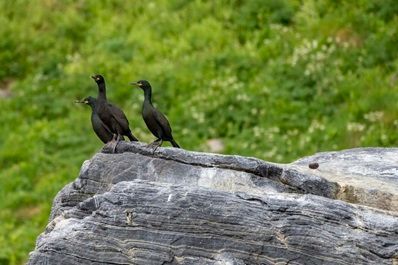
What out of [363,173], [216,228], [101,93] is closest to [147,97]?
[101,93]

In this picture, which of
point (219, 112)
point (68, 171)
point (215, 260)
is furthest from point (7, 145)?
point (215, 260)

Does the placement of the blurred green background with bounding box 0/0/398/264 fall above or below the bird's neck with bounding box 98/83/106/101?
above

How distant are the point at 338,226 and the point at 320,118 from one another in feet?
46.2

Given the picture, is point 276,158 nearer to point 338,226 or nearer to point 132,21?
point 132,21

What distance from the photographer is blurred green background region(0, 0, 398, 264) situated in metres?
25.3

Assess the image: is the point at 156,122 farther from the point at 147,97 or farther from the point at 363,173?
the point at 363,173

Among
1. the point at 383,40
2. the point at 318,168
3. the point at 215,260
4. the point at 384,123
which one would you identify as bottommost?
the point at 215,260

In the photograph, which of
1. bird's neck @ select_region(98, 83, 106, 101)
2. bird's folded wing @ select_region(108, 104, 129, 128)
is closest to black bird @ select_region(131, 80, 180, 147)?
bird's folded wing @ select_region(108, 104, 129, 128)

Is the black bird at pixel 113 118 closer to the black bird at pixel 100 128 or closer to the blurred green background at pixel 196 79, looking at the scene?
the black bird at pixel 100 128

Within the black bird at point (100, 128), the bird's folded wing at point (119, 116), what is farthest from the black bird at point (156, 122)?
the black bird at point (100, 128)

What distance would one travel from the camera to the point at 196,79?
92.4 ft

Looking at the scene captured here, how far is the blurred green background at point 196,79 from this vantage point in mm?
25328

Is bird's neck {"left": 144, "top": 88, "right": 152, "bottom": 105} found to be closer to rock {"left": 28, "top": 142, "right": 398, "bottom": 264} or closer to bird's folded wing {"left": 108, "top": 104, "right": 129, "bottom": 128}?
bird's folded wing {"left": 108, "top": 104, "right": 129, "bottom": 128}

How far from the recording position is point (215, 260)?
1187 cm
